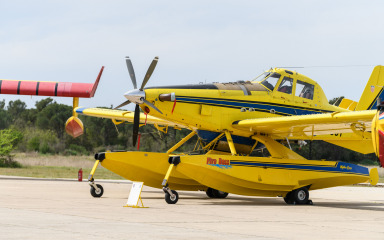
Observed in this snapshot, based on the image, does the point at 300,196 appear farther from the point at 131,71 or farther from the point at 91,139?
the point at 91,139

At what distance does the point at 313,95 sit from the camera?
18672mm

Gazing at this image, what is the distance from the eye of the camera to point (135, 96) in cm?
1559

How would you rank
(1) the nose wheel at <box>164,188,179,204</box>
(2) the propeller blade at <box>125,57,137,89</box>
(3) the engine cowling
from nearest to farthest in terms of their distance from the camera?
(1) the nose wheel at <box>164,188,179,204</box> → (2) the propeller blade at <box>125,57,137,89</box> → (3) the engine cowling

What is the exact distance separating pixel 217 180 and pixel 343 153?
141 feet

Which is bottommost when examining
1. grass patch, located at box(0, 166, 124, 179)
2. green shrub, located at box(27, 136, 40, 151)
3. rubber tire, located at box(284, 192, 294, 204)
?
green shrub, located at box(27, 136, 40, 151)

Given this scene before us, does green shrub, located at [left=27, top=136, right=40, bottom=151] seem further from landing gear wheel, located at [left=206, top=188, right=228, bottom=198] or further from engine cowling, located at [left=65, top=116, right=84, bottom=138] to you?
landing gear wheel, located at [left=206, top=188, right=228, bottom=198]

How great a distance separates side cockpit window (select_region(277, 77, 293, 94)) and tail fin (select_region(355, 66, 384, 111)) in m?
3.13

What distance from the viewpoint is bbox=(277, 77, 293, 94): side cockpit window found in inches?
706

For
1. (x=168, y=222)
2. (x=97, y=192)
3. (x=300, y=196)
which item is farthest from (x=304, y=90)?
(x=168, y=222)

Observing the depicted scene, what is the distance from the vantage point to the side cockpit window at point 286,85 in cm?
1792

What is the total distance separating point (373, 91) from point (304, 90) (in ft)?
10.0

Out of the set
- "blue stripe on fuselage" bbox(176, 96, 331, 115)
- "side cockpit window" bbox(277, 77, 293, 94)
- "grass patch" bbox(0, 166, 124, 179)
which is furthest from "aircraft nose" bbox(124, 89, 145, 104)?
"grass patch" bbox(0, 166, 124, 179)

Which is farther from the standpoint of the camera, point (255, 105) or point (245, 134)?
point (245, 134)

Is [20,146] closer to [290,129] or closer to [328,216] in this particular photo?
[290,129]
